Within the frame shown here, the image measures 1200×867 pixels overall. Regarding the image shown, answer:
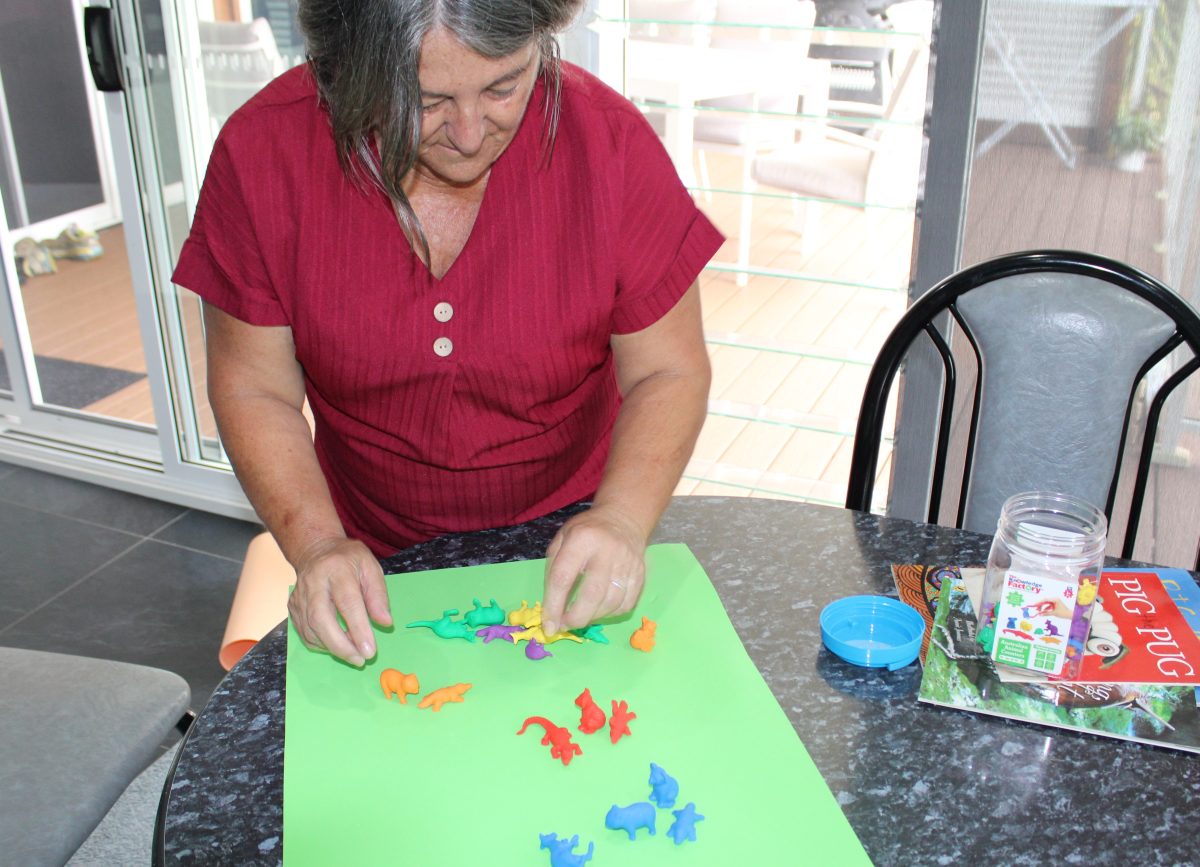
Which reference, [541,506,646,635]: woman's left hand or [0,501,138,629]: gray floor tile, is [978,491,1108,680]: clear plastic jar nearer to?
[541,506,646,635]: woman's left hand

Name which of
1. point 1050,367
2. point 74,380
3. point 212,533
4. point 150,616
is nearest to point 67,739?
point 150,616

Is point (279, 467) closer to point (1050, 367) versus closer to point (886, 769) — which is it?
point (886, 769)

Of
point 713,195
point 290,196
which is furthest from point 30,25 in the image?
point 290,196

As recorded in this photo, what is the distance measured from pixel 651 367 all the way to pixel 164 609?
168cm

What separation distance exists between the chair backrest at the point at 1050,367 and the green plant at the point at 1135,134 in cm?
65

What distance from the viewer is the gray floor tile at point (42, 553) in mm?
2566

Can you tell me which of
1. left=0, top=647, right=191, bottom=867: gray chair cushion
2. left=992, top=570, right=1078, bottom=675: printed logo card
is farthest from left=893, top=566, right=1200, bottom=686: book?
left=0, top=647, right=191, bottom=867: gray chair cushion

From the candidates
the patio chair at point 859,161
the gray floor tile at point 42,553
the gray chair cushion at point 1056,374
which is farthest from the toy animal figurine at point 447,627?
the gray floor tile at point 42,553

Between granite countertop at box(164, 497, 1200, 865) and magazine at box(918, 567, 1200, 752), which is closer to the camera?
granite countertop at box(164, 497, 1200, 865)

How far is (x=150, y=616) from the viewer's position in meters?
2.49

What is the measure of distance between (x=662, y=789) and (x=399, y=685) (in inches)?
9.9

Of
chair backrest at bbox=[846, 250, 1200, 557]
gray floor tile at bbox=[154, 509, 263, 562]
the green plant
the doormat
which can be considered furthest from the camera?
A: the doormat

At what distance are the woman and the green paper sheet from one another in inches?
4.0

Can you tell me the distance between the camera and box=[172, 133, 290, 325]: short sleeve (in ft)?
3.81
